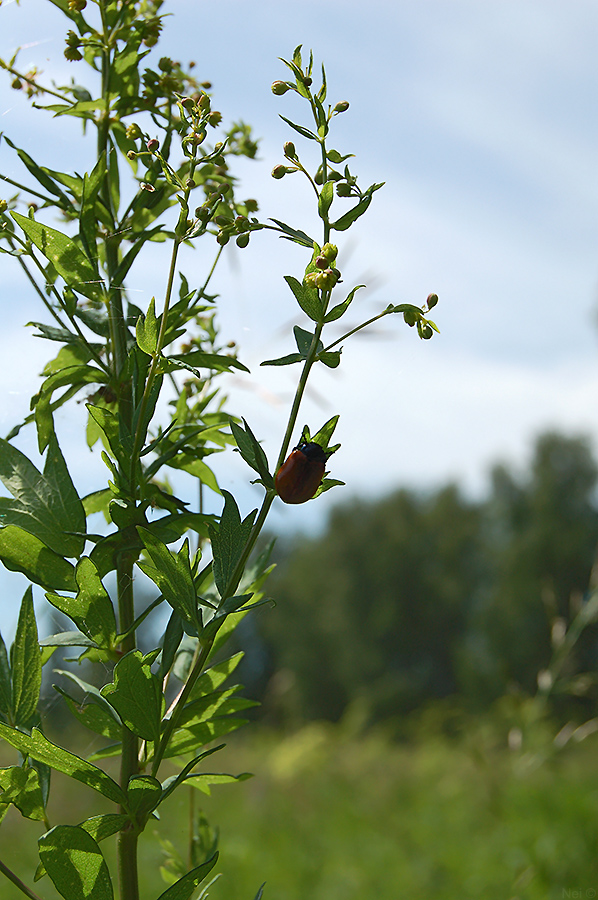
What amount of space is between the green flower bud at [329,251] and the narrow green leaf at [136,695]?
0.54 feet

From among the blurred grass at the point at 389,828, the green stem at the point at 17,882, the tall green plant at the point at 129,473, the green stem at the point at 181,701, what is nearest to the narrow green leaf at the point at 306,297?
the tall green plant at the point at 129,473

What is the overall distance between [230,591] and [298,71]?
21 cm

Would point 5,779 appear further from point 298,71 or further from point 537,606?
point 537,606

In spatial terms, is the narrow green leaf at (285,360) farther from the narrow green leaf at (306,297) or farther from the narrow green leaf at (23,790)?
the narrow green leaf at (23,790)

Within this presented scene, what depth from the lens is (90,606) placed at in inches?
13.0

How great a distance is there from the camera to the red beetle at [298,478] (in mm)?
303

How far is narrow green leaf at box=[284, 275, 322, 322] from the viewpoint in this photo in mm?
305

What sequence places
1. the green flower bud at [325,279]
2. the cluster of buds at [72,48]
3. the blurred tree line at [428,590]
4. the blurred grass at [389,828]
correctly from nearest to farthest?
the green flower bud at [325,279] < the cluster of buds at [72,48] < the blurred grass at [389,828] < the blurred tree line at [428,590]

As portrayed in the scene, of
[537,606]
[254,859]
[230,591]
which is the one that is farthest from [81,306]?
[537,606]

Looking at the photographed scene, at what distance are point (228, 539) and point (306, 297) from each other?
0.10 m

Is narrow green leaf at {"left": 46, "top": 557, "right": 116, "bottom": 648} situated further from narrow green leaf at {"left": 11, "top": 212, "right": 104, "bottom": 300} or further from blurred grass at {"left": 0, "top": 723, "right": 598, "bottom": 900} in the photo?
blurred grass at {"left": 0, "top": 723, "right": 598, "bottom": 900}

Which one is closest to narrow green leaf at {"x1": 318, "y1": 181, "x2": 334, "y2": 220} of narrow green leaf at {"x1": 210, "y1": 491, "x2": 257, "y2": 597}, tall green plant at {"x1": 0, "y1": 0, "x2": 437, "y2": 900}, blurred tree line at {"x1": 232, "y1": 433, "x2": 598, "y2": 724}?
tall green plant at {"x1": 0, "y1": 0, "x2": 437, "y2": 900}

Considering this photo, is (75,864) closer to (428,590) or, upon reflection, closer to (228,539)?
(228,539)

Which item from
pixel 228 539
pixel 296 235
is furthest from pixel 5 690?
pixel 296 235
